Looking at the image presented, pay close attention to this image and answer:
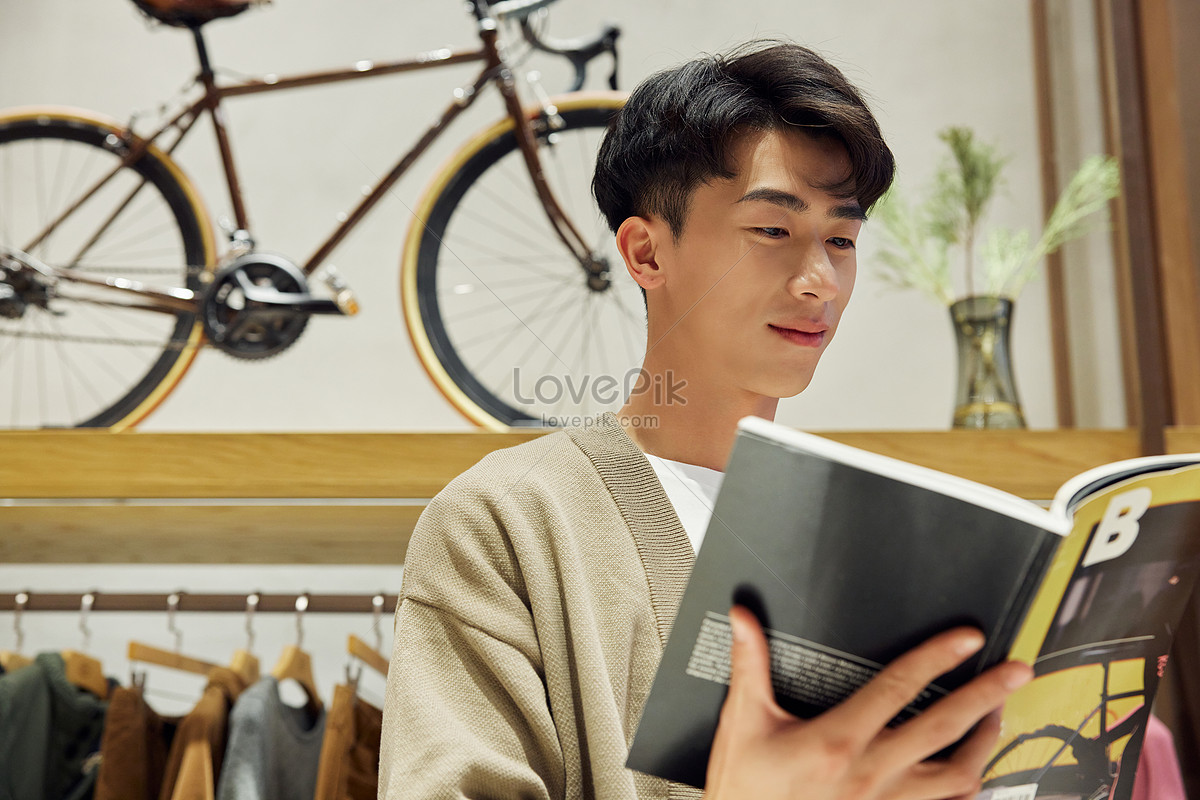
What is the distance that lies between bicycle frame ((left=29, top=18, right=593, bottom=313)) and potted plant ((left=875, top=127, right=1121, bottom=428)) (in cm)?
45

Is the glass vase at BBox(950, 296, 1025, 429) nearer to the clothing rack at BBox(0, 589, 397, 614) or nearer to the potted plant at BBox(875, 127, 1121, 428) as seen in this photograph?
the potted plant at BBox(875, 127, 1121, 428)

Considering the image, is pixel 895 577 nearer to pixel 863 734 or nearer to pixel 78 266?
pixel 863 734

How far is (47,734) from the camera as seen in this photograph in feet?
3.13

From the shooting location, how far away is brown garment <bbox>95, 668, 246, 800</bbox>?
2.91ft

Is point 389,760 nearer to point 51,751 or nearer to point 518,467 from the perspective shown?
point 518,467

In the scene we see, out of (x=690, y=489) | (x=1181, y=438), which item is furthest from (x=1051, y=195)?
(x=690, y=489)

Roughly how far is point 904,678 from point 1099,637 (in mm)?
141

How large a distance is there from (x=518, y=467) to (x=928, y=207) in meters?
0.90

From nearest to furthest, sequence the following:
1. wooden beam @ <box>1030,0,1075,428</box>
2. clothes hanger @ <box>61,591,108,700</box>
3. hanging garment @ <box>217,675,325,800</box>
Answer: hanging garment @ <box>217,675,325,800</box>, clothes hanger @ <box>61,591,108,700</box>, wooden beam @ <box>1030,0,1075,428</box>

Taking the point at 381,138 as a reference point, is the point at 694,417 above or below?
below

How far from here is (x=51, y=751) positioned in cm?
95

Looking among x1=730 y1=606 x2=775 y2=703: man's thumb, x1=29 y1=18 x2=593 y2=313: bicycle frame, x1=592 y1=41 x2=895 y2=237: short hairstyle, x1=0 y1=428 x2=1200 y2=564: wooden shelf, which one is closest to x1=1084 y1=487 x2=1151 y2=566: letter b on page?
x1=730 y1=606 x2=775 y2=703: man's thumb

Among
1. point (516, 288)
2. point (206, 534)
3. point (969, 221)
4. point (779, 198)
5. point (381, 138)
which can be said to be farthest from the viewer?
point (381, 138)

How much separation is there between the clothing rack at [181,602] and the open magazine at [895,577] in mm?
782
